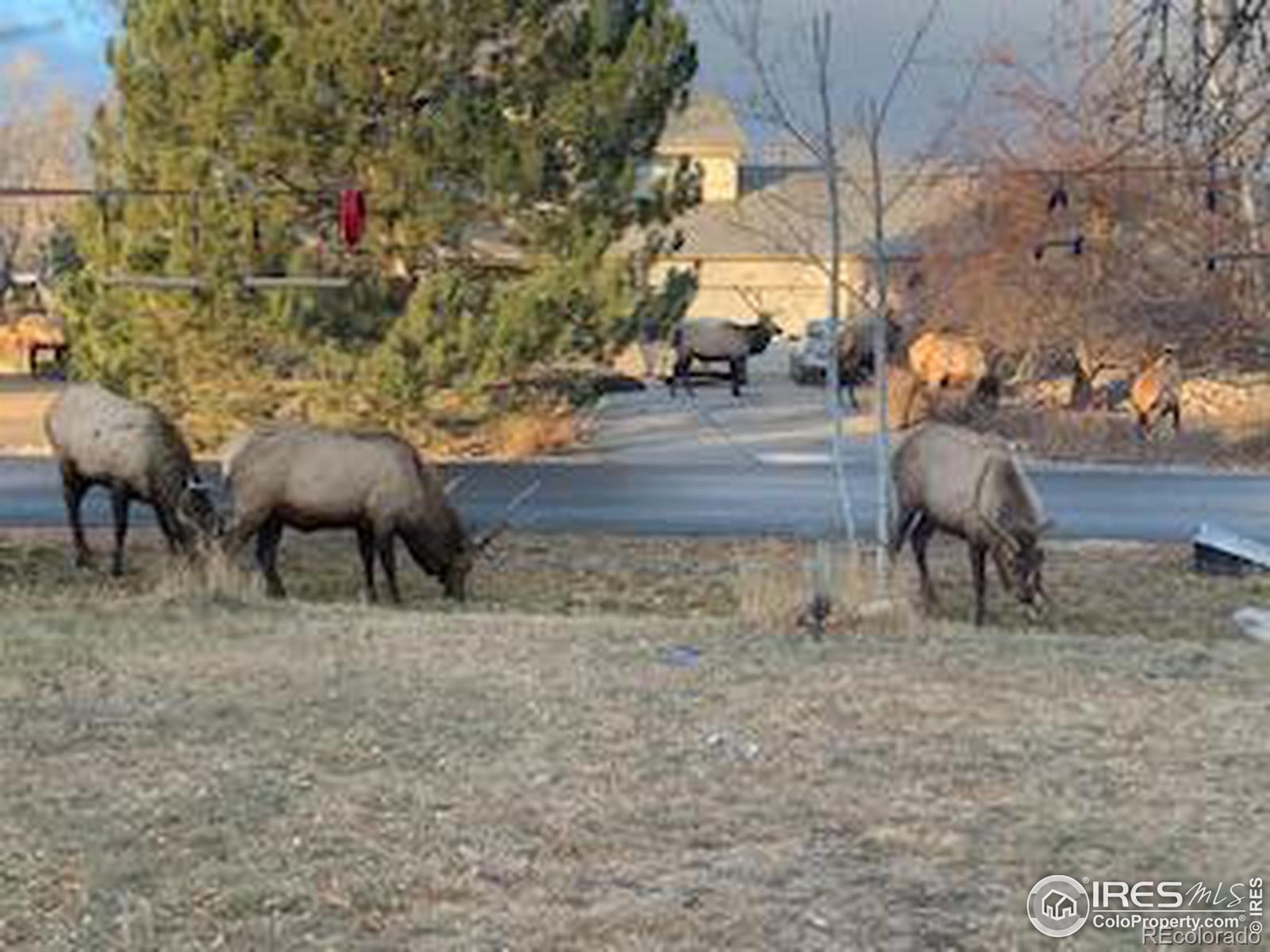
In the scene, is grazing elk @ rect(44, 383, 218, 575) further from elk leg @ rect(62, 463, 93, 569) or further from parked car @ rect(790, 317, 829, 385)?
parked car @ rect(790, 317, 829, 385)

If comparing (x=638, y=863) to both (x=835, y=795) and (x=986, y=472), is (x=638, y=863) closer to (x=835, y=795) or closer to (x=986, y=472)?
(x=835, y=795)

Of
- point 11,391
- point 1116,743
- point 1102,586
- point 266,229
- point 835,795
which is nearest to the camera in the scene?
point 835,795

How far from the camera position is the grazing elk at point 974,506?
1570 centimetres

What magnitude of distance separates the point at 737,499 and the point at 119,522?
8.63 metres

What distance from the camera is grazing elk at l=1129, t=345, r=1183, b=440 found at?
3453cm

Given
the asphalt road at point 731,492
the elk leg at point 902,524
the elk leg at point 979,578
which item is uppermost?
the elk leg at point 902,524

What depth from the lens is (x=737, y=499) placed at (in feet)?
79.5

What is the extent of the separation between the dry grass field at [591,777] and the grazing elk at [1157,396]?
865 inches

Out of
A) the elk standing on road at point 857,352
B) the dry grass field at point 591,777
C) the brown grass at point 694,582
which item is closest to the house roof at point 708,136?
the elk standing on road at point 857,352

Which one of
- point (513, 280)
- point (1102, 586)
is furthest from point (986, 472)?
point (513, 280)

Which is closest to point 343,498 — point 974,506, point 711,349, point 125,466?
point 125,466

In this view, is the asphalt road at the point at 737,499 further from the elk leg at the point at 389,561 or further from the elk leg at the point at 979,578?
the elk leg at the point at 389,561

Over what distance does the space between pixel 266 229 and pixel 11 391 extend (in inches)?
773

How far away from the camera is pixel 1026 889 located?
6.18 m
